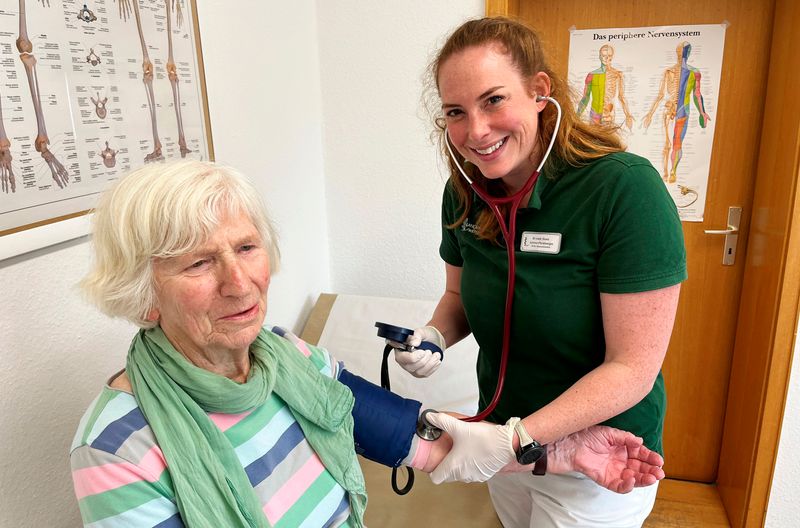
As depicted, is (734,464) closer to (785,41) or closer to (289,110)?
(785,41)

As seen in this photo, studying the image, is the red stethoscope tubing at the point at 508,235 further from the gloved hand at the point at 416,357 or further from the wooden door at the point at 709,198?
the wooden door at the point at 709,198

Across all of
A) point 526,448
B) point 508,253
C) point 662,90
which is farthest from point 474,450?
point 662,90

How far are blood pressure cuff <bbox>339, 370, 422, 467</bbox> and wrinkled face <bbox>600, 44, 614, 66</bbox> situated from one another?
1.75 metres

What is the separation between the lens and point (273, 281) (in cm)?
208

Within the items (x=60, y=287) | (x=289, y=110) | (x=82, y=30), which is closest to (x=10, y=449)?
(x=60, y=287)

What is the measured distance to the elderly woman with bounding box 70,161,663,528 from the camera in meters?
0.81

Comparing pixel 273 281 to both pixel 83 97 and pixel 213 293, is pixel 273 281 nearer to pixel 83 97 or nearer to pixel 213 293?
pixel 83 97

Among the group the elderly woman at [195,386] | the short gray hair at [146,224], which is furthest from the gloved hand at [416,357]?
the short gray hair at [146,224]

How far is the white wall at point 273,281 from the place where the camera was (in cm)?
107

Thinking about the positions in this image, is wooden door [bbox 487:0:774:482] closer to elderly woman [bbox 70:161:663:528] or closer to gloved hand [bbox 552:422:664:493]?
gloved hand [bbox 552:422:664:493]

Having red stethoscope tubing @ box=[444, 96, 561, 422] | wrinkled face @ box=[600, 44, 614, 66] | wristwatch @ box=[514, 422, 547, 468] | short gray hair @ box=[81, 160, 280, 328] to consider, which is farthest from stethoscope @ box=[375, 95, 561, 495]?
wrinkled face @ box=[600, 44, 614, 66]

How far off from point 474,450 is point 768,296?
1.53 meters

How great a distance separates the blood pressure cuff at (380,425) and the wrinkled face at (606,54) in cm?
175

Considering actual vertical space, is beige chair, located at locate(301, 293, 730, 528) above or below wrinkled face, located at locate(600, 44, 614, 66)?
below
